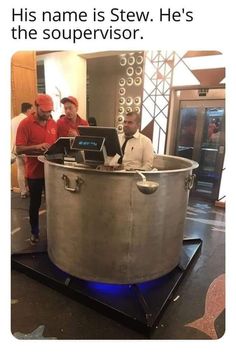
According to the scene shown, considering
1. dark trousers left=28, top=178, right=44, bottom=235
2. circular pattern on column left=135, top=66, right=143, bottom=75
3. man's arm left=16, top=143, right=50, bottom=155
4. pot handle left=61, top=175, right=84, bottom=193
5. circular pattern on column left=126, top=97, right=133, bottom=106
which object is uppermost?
circular pattern on column left=135, top=66, right=143, bottom=75

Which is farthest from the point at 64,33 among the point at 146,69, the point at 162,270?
the point at 146,69

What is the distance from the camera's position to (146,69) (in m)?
4.05

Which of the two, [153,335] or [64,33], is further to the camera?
[153,335]

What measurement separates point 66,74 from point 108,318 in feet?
13.2

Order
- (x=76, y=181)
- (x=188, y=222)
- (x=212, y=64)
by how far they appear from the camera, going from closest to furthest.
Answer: (x=76, y=181) → (x=188, y=222) → (x=212, y=64)

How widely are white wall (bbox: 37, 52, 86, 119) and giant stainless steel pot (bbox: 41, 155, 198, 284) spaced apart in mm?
3192

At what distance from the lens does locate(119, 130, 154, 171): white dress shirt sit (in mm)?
2082

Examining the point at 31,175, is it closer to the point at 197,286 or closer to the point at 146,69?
the point at 197,286

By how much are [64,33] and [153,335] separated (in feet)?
5.02

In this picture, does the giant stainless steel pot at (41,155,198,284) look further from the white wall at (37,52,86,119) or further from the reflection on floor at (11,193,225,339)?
the white wall at (37,52,86,119)

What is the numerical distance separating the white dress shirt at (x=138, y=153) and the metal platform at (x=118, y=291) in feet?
2.69

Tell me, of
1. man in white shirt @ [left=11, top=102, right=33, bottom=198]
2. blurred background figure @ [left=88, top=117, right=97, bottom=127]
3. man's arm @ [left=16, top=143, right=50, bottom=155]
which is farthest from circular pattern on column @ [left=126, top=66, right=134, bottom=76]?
man's arm @ [left=16, top=143, right=50, bottom=155]

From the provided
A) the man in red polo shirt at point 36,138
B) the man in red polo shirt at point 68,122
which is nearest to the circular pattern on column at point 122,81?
the man in red polo shirt at point 68,122

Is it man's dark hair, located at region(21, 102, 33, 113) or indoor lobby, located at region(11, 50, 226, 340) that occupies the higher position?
man's dark hair, located at region(21, 102, 33, 113)
